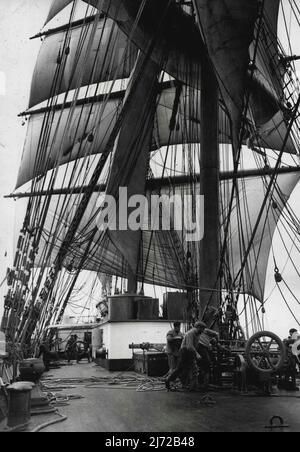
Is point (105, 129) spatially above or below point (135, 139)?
above

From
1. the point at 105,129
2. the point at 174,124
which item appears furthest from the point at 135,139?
the point at 105,129

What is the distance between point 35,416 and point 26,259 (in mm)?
3428

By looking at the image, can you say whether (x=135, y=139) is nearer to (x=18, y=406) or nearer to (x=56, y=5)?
(x=18, y=406)

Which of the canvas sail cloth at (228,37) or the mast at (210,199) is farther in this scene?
the canvas sail cloth at (228,37)

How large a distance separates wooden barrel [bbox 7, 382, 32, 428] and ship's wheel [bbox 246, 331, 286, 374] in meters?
2.72

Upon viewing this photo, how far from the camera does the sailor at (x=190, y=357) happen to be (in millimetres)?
6430

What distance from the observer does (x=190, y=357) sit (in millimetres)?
6449

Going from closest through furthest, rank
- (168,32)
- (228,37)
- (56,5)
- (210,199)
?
(210,199) < (228,37) < (168,32) < (56,5)

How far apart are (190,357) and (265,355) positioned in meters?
0.98

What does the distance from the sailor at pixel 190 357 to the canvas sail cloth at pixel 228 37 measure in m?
4.03

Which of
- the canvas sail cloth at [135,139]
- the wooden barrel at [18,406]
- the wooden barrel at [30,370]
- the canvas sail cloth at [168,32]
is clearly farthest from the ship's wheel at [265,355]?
the canvas sail cloth at [135,139]

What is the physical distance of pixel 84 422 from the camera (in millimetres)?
4324

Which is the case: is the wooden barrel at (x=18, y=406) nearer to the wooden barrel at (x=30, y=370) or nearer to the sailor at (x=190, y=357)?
the wooden barrel at (x=30, y=370)

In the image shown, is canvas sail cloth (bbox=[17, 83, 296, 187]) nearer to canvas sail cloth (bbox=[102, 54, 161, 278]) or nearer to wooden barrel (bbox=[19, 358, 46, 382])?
canvas sail cloth (bbox=[102, 54, 161, 278])
